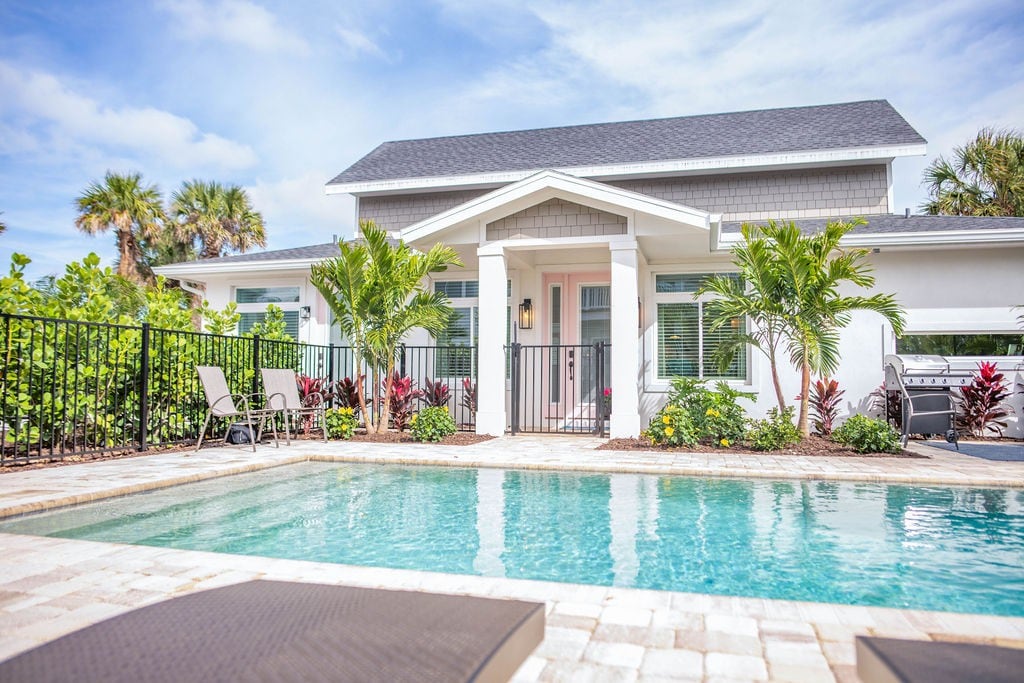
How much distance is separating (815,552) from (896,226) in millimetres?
8147

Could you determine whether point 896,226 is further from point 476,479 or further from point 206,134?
point 206,134

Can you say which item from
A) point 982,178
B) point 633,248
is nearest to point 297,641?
point 633,248

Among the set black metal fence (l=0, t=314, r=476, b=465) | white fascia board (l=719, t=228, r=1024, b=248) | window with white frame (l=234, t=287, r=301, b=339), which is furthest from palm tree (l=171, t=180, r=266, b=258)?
white fascia board (l=719, t=228, r=1024, b=248)

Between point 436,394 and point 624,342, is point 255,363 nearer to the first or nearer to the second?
point 436,394

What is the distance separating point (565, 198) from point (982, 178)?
515 inches

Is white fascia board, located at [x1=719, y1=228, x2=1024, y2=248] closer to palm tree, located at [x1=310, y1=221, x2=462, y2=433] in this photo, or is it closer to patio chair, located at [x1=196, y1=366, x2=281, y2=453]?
palm tree, located at [x1=310, y1=221, x2=462, y2=433]

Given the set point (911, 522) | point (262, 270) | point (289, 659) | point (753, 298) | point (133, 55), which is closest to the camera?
point (289, 659)

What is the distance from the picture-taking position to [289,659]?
4.91 feet

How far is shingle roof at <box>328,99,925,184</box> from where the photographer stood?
11742mm

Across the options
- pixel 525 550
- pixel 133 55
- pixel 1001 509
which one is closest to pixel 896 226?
pixel 1001 509

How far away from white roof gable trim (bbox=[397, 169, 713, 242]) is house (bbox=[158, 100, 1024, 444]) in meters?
0.02

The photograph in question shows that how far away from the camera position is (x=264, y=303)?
12766 mm

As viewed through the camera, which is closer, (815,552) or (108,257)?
(815,552)

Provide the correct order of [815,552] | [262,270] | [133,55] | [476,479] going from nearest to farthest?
1. [815,552]
2. [476,479]
3. [262,270]
4. [133,55]
